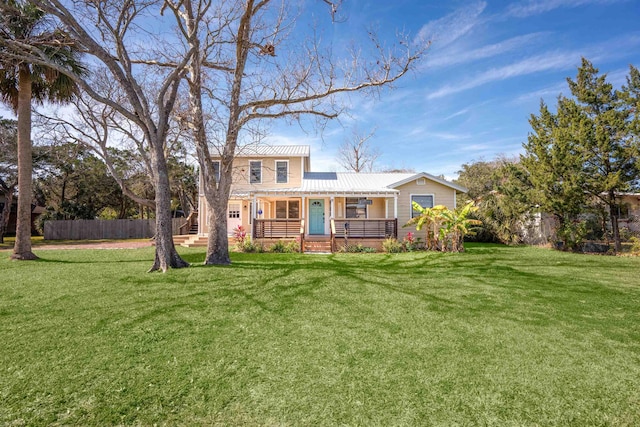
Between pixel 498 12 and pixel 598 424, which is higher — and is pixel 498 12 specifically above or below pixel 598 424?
above

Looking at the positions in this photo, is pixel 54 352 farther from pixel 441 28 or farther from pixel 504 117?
pixel 504 117

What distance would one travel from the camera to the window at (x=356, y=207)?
1833 centimetres

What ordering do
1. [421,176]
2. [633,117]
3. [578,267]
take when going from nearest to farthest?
1. [578,267]
2. [633,117]
3. [421,176]

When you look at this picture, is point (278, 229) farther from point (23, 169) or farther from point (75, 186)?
point (75, 186)

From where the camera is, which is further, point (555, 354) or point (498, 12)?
point (498, 12)

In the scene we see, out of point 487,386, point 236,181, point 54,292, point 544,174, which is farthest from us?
point 236,181

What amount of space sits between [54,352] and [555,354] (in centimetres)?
607

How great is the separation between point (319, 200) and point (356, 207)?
218 centimetres

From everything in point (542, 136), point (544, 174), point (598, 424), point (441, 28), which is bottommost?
point (598, 424)

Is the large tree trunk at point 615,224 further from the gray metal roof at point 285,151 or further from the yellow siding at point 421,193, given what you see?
the gray metal roof at point 285,151

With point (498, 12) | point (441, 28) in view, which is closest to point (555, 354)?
point (441, 28)

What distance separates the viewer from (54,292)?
6.41m

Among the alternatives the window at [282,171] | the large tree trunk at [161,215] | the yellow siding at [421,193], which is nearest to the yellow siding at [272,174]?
the window at [282,171]

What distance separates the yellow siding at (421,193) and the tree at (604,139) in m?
5.88
